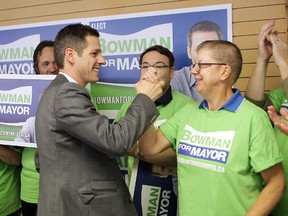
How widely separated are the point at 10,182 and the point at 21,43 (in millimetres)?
1281

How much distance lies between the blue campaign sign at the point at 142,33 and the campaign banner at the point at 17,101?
2.61ft

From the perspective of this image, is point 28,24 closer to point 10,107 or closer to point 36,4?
point 36,4

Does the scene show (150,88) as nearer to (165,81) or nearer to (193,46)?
(165,81)

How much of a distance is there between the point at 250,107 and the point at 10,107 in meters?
1.54

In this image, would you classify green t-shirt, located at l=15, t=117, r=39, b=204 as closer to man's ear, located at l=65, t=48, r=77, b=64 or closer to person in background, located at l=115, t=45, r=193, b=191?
person in background, located at l=115, t=45, r=193, b=191

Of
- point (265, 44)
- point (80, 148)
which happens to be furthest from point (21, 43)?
point (265, 44)

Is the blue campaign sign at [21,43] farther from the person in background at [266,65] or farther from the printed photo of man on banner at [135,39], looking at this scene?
the person in background at [266,65]

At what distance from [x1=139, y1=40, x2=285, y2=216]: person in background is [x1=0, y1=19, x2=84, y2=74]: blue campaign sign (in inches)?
70.9

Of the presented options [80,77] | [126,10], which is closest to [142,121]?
[80,77]

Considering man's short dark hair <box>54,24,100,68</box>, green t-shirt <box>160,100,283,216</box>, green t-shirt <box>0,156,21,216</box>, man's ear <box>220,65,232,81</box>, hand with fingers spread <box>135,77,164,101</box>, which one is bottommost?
green t-shirt <box>0,156,21,216</box>

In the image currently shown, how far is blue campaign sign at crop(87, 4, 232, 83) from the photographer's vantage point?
2533 mm

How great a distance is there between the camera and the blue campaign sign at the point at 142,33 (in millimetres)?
2533

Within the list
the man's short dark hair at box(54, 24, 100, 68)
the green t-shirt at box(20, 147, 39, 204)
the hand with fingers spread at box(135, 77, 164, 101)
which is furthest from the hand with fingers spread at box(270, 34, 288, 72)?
the green t-shirt at box(20, 147, 39, 204)

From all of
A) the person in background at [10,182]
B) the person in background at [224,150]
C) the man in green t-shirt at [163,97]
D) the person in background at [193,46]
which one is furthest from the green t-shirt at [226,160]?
the person in background at [10,182]
